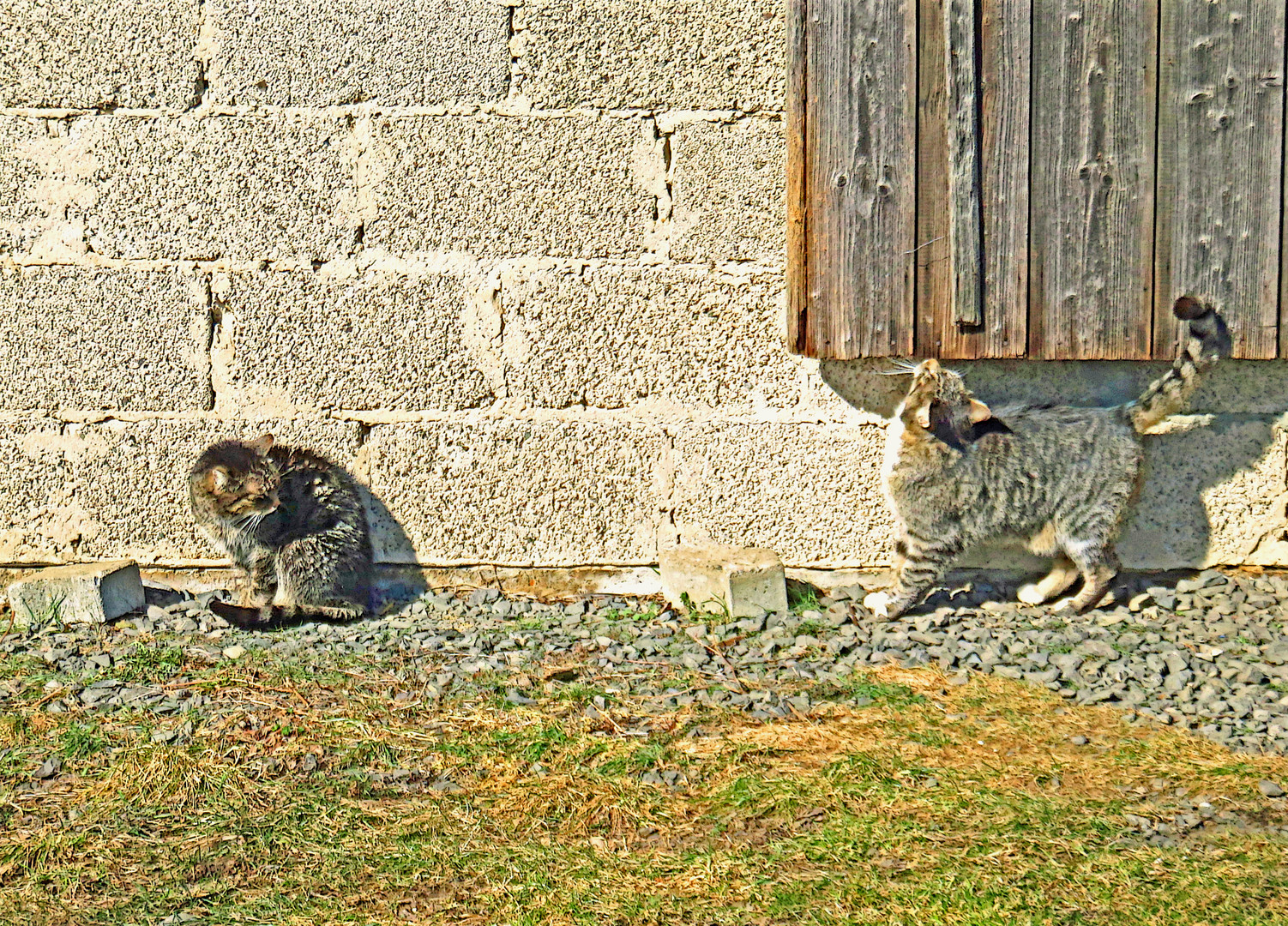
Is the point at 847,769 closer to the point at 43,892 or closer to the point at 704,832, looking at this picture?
the point at 704,832

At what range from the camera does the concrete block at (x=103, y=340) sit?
4.57 metres

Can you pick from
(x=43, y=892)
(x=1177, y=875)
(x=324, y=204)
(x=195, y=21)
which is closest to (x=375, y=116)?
(x=324, y=204)

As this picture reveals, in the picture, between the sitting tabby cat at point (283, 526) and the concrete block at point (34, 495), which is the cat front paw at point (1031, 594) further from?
the concrete block at point (34, 495)

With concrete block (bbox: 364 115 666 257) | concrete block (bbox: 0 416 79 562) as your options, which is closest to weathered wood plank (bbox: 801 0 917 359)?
concrete block (bbox: 364 115 666 257)

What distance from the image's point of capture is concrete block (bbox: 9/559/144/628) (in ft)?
14.5

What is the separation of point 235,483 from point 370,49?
5.53ft

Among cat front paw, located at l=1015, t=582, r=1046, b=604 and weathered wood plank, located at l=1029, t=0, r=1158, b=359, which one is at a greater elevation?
weathered wood plank, located at l=1029, t=0, r=1158, b=359

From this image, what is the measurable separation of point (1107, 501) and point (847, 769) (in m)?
1.78

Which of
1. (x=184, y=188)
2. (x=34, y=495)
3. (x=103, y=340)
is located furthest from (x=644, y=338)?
(x=34, y=495)

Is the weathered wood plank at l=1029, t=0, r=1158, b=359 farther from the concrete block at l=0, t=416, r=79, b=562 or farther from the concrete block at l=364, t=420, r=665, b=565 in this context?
the concrete block at l=0, t=416, r=79, b=562

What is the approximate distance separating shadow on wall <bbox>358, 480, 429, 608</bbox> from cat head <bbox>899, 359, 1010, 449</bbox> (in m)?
1.99

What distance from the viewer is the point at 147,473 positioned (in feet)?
15.3

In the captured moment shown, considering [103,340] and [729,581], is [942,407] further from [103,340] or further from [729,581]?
[103,340]

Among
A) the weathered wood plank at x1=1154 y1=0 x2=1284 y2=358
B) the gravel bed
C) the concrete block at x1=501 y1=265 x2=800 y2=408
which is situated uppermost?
the weathered wood plank at x1=1154 y1=0 x2=1284 y2=358
